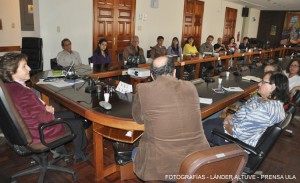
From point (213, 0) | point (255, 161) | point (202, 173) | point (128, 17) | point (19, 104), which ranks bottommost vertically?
point (255, 161)

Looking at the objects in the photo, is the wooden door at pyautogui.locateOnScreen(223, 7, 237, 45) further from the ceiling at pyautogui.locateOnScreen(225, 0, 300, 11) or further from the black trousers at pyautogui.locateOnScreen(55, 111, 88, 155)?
the black trousers at pyautogui.locateOnScreen(55, 111, 88, 155)

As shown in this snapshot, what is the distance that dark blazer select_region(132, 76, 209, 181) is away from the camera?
4.47ft

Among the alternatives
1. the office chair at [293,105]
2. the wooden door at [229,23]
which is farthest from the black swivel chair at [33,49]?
the wooden door at [229,23]

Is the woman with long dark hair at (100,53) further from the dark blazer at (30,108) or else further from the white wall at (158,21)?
the dark blazer at (30,108)

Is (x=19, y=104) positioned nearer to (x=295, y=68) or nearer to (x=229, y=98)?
(x=229, y=98)

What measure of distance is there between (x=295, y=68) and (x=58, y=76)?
319 cm

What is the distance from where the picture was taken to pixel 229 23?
10797 mm

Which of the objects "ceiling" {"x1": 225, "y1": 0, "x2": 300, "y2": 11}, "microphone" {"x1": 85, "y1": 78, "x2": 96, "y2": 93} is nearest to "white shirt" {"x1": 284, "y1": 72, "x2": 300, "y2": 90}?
"microphone" {"x1": 85, "y1": 78, "x2": 96, "y2": 93}

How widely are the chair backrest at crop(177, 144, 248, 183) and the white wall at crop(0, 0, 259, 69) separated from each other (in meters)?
4.51

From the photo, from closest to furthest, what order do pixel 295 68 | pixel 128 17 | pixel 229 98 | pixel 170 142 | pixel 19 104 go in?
pixel 170 142, pixel 19 104, pixel 229 98, pixel 295 68, pixel 128 17

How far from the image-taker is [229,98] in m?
2.51

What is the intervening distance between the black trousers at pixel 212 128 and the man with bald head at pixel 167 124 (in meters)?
0.68

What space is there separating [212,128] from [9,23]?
Answer: 19.2ft

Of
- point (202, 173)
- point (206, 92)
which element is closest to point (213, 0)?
point (206, 92)
